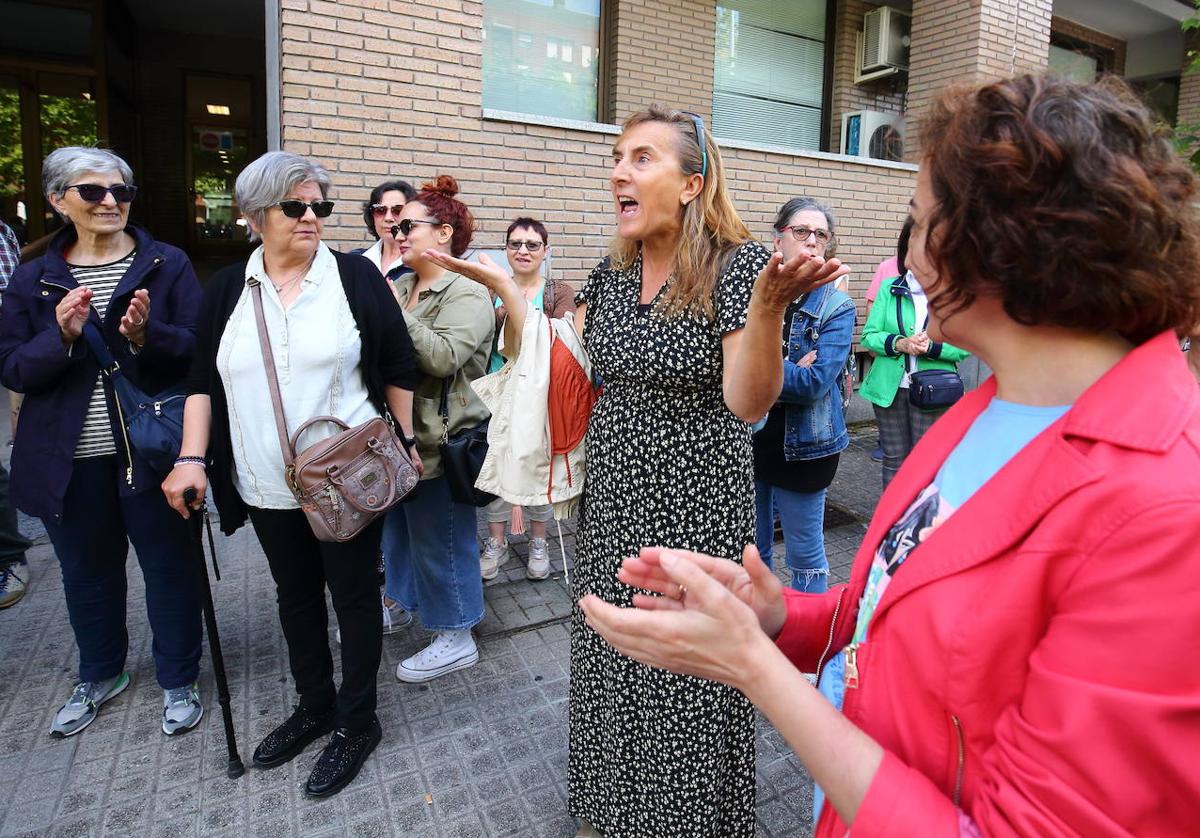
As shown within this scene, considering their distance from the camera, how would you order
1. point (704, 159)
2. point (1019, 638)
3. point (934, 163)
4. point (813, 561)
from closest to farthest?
1. point (1019, 638)
2. point (934, 163)
3. point (704, 159)
4. point (813, 561)

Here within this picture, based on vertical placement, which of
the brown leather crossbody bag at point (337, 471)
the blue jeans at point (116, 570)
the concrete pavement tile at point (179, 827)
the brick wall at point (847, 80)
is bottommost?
the concrete pavement tile at point (179, 827)

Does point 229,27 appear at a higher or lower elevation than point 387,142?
higher

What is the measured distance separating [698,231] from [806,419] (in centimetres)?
163

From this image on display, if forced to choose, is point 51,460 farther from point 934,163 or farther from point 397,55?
point 397,55

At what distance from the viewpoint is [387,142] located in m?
5.89

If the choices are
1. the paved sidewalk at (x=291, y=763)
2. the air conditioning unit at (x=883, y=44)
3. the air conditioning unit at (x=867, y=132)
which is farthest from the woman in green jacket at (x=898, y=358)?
the air conditioning unit at (x=883, y=44)

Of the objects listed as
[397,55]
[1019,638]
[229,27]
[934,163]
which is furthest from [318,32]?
[229,27]

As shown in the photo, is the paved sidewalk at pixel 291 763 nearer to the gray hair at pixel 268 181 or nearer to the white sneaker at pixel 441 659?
the white sneaker at pixel 441 659

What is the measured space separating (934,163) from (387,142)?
5539 mm

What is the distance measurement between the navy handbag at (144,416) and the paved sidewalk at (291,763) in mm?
1108

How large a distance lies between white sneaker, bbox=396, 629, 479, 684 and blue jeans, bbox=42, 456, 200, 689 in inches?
35.0

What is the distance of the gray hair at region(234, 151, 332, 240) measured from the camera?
2641 millimetres

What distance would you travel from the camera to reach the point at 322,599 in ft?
9.77

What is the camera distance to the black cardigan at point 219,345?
2.75 m
